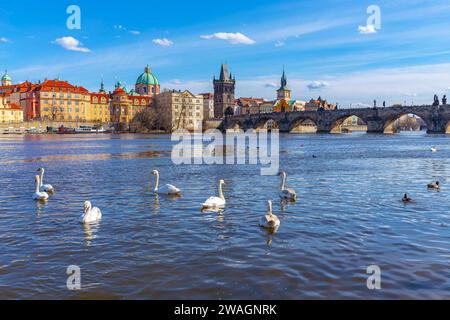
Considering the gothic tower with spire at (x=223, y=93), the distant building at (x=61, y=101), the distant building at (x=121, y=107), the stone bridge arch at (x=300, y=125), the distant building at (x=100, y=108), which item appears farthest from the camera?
the gothic tower with spire at (x=223, y=93)

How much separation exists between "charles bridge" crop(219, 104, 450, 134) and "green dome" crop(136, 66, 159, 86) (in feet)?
131

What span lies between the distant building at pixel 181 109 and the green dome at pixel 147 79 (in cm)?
3020

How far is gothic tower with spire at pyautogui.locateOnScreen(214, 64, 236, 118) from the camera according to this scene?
190875 millimetres

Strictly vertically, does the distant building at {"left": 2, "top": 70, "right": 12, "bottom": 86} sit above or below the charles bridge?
above

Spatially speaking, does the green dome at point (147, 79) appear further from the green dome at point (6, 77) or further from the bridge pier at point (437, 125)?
the bridge pier at point (437, 125)

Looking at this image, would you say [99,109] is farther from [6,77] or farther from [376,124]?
[376,124]

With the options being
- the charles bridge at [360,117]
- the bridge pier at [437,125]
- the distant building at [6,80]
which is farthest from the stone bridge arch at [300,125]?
the distant building at [6,80]

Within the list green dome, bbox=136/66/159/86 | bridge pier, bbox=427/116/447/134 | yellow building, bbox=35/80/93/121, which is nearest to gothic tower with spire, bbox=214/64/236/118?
green dome, bbox=136/66/159/86

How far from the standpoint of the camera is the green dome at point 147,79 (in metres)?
170

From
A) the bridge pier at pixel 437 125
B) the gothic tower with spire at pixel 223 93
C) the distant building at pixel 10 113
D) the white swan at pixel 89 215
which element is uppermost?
the gothic tower with spire at pixel 223 93

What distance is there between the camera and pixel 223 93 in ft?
624

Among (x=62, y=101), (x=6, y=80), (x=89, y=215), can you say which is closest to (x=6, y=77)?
(x=6, y=80)

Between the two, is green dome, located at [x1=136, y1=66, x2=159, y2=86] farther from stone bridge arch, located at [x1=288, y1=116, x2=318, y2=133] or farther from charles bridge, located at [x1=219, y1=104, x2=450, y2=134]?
stone bridge arch, located at [x1=288, y1=116, x2=318, y2=133]

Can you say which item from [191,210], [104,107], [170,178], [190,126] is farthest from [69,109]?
[191,210]
